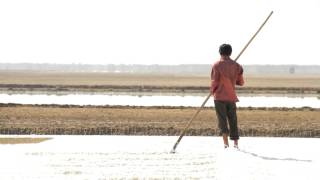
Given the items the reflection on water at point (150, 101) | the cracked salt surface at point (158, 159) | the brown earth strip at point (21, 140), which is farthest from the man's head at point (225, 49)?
the reflection on water at point (150, 101)

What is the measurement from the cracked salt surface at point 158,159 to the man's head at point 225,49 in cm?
159

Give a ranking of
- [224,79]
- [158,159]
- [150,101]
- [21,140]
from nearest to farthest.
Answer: [158,159] < [224,79] < [21,140] < [150,101]

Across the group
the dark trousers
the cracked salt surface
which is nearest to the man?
the dark trousers

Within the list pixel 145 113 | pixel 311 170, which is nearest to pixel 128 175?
pixel 311 170

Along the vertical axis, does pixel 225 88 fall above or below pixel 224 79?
below

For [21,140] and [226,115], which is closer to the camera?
[226,115]

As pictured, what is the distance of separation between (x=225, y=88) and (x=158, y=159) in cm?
178

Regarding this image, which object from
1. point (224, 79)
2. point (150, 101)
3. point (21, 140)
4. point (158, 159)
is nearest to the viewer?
point (158, 159)

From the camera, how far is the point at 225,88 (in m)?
9.99

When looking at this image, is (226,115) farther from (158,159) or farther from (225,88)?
(158,159)

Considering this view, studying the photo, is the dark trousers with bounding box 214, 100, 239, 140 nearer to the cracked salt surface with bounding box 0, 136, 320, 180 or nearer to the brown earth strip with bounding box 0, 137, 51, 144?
the cracked salt surface with bounding box 0, 136, 320, 180

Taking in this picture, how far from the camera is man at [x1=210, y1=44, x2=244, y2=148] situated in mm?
9977

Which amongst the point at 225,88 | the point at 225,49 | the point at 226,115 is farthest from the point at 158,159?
the point at 225,49

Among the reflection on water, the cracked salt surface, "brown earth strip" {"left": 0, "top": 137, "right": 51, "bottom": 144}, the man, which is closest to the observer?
the cracked salt surface
